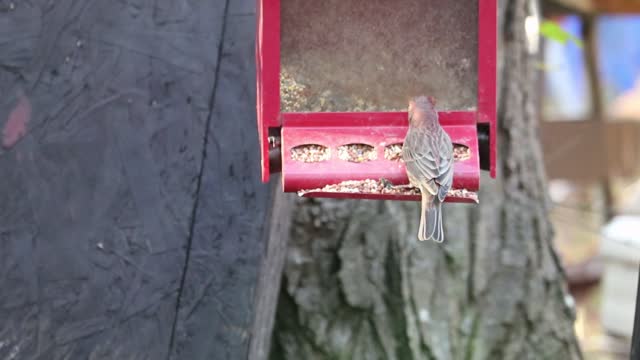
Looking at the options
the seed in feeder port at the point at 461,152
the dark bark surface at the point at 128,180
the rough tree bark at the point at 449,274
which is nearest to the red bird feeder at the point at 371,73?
the seed in feeder port at the point at 461,152

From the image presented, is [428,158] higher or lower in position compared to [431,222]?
higher

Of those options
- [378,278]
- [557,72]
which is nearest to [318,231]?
[378,278]

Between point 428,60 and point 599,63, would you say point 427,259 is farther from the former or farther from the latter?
point 599,63

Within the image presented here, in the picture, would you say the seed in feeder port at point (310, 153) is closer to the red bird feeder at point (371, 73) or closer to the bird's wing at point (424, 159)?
the red bird feeder at point (371, 73)

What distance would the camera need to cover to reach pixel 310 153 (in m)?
2.15

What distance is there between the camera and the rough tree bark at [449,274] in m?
3.48

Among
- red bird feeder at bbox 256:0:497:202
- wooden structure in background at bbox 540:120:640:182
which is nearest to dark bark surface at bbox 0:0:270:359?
red bird feeder at bbox 256:0:497:202

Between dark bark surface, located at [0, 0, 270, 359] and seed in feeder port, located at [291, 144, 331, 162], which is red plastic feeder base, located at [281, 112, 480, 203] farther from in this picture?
dark bark surface, located at [0, 0, 270, 359]

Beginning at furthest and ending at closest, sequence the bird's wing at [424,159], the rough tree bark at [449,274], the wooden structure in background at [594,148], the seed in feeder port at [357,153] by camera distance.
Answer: the wooden structure in background at [594,148], the rough tree bark at [449,274], the seed in feeder port at [357,153], the bird's wing at [424,159]

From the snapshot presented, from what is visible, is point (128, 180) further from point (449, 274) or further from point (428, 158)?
point (449, 274)

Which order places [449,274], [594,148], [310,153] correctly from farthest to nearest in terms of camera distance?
[594,148] → [449,274] → [310,153]

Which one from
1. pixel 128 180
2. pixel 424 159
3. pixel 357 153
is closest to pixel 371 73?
pixel 357 153

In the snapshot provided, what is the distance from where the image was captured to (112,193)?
2598 mm

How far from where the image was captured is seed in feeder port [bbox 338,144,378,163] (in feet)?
7.04
